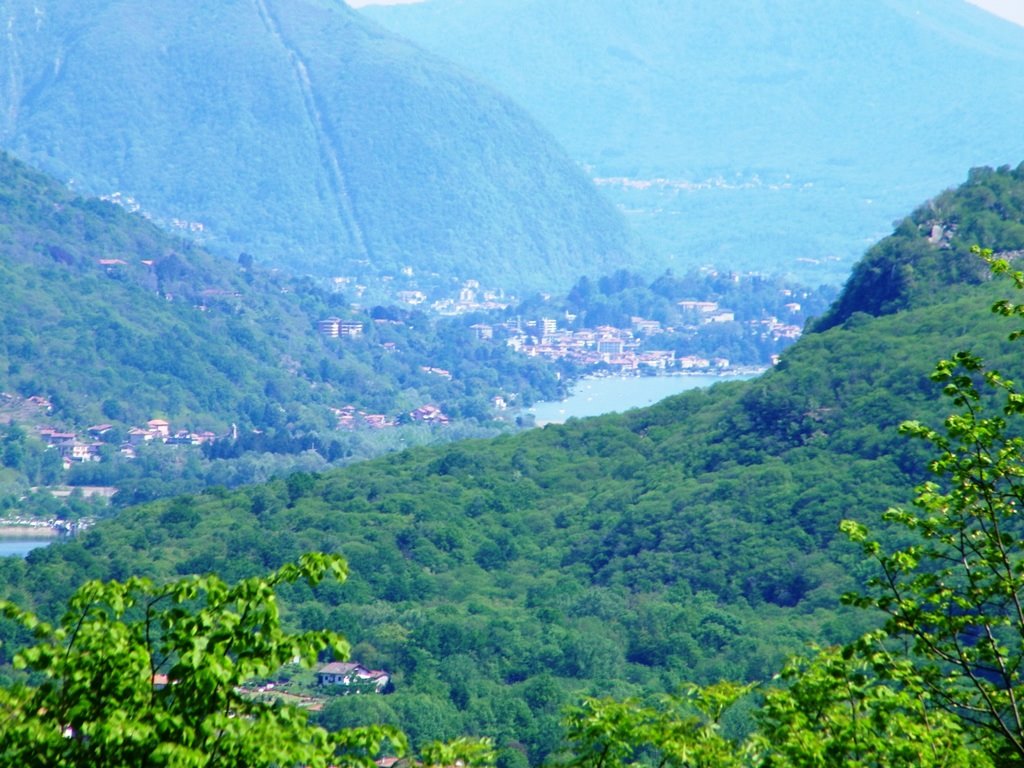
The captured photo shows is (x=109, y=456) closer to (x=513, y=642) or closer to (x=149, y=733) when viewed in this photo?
(x=513, y=642)

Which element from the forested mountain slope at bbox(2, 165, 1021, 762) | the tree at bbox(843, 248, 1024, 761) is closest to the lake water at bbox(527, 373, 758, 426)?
the forested mountain slope at bbox(2, 165, 1021, 762)

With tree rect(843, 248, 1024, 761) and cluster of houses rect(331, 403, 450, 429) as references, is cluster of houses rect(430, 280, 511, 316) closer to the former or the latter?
cluster of houses rect(331, 403, 450, 429)

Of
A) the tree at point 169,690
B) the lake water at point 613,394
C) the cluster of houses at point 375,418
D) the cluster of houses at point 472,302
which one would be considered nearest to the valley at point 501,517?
the tree at point 169,690

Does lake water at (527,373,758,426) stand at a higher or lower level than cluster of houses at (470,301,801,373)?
higher

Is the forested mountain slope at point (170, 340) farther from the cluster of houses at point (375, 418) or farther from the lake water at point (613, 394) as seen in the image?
the lake water at point (613, 394)

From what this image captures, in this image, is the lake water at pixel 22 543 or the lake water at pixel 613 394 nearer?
the lake water at pixel 22 543

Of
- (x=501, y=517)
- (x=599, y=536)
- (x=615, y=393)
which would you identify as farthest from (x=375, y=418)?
(x=599, y=536)
